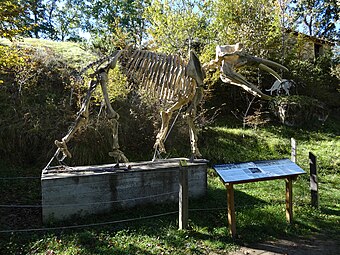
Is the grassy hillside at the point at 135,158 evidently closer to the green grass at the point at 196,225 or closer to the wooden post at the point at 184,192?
the green grass at the point at 196,225

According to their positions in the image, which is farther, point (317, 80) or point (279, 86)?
point (317, 80)

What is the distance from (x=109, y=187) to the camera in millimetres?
5430

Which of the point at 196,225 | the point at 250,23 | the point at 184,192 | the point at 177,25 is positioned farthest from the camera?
the point at 250,23

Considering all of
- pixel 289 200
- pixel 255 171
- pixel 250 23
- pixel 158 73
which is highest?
pixel 250 23

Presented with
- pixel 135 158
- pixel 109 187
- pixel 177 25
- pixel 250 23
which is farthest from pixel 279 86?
pixel 109 187

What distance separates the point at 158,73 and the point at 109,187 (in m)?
2.58

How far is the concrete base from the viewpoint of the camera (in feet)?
→ 16.5

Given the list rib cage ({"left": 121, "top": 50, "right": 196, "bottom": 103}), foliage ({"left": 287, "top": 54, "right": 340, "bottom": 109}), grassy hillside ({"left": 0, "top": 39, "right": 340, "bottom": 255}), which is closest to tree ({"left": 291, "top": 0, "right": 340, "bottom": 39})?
foliage ({"left": 287, "top": 54, "right": 340, "bottom": 109})

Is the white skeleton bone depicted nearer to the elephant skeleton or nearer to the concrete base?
the elephant skeleton

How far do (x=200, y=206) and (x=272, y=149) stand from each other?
6.75m

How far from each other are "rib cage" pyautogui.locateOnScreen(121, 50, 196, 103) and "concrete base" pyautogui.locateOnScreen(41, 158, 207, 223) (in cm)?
167

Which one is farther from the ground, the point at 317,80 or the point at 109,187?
the point at 317,80

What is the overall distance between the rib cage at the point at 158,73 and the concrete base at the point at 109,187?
1669 millimetres

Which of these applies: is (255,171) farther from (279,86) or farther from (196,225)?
(279,86)
